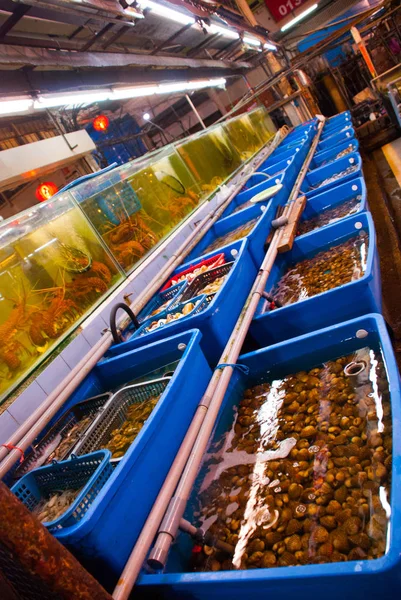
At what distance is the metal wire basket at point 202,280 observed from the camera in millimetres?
3324

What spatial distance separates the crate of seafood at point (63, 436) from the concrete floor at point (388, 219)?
2103 mm

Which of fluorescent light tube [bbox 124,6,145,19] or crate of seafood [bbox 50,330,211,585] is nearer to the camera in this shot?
crate of seafood [bbox 50,330,211,585]

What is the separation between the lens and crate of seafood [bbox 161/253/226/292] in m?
3.61

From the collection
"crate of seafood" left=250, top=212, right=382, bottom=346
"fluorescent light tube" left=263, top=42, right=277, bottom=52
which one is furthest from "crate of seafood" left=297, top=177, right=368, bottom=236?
"fluorescent light tube" left=263, top=42, right=277, bottom=52

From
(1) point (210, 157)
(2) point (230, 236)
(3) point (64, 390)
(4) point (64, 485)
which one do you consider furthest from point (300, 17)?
(4) point (64, 485)

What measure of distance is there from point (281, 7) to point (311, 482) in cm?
2224

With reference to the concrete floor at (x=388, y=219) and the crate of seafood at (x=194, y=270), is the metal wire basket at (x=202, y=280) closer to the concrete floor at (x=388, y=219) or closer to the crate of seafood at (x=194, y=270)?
the crate of seafood at (x=194, y=270)

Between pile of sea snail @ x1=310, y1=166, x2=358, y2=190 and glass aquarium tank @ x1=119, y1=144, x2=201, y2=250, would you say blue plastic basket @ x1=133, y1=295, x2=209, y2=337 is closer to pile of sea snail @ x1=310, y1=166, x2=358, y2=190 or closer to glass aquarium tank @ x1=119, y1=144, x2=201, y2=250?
glass aquarium tank @ x1=119, y1=144, x2=201, y2=250

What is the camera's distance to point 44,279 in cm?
312

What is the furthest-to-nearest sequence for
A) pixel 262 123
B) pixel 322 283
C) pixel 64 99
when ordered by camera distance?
pixel 262 123, pixel 64 99, pixel 322 283

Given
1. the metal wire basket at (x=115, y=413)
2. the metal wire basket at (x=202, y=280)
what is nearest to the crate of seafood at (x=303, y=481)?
the metal wire basket at (x=115, y=413)

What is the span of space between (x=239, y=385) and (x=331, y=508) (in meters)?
1.07

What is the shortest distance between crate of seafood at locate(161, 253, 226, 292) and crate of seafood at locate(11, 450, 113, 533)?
205cm

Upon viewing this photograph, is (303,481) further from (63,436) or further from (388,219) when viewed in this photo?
(388,219)
